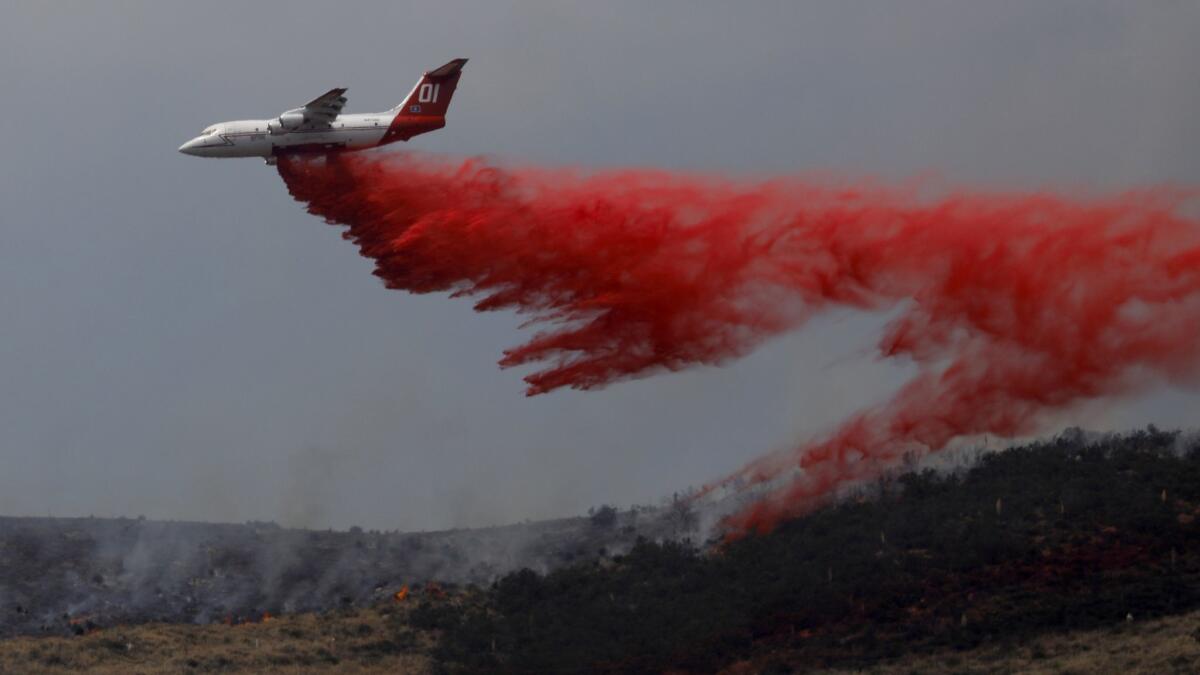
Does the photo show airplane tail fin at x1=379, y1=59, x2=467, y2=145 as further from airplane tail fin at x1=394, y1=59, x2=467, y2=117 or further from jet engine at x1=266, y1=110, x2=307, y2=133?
jet engine at x1=266, y1=110, x2=307, y2=133

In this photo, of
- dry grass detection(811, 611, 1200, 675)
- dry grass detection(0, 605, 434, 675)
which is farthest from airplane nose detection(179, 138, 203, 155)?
dry grass detection(811, 611, 1200, 675)

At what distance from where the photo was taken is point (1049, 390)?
59.8m

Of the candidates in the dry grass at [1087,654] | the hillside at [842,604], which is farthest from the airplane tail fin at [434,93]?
the dry grass at [1087,654]

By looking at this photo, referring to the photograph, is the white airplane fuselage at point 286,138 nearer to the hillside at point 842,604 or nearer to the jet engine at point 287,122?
the jet engine at point 287,122

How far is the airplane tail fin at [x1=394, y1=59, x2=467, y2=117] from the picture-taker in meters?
63.0

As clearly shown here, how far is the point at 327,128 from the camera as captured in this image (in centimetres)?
6228

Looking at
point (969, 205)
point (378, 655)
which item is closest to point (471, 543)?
point (378, 655)

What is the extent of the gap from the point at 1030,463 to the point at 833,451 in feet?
45.9

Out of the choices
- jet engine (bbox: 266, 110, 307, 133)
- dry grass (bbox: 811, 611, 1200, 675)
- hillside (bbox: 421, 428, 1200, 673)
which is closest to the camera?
dry grass (bbox: 811, 611, 1200, 675)

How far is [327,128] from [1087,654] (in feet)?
87.4

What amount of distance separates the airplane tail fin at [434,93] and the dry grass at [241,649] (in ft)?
54.0

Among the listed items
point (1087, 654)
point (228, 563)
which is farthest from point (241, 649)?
point (1087, 654)

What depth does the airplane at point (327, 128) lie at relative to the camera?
204ft

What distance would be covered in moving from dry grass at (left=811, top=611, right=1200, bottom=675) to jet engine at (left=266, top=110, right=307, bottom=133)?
883 inches
